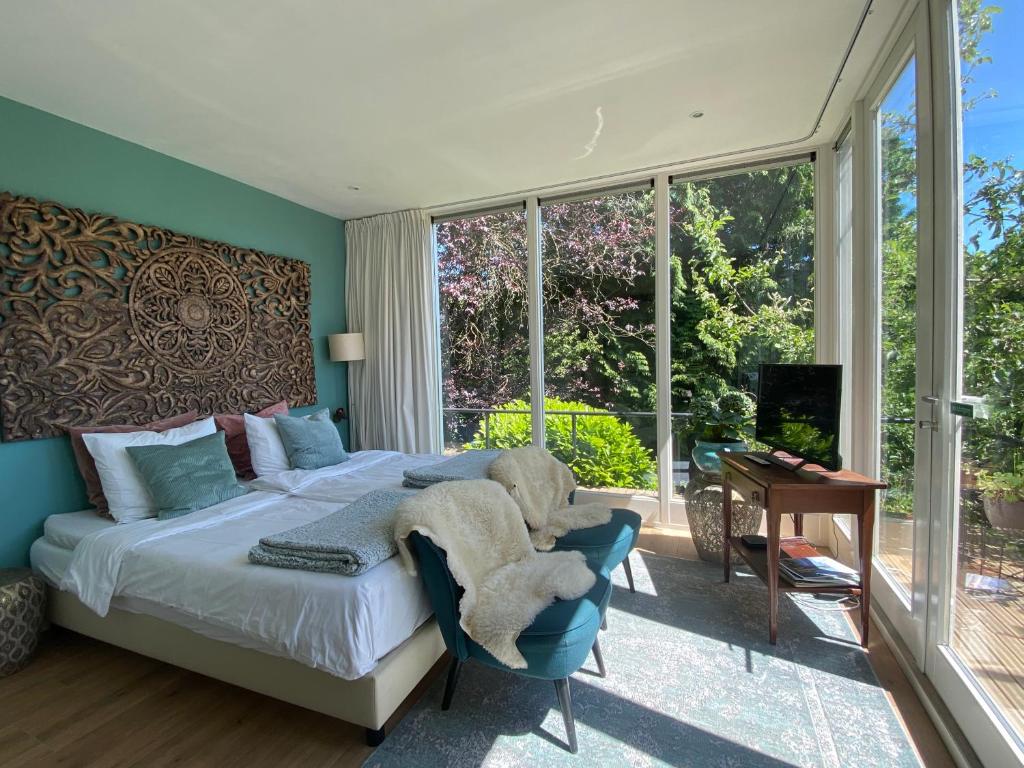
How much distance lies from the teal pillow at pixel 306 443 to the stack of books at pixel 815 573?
285 cm

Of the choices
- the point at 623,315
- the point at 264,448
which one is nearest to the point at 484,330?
the point at 623,315

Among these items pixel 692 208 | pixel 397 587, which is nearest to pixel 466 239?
pixel 692 208

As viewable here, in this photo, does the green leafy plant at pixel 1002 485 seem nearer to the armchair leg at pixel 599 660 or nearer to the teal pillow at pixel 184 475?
the armchair leg at pixel 599 660

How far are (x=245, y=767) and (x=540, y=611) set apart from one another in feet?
3.68

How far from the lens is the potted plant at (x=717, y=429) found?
3.07 meters

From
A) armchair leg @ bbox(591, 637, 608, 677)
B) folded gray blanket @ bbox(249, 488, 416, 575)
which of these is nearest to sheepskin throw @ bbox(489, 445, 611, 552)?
armchair leg @ bbox(591, 637, 608, 677)

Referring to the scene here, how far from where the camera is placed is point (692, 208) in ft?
11.5

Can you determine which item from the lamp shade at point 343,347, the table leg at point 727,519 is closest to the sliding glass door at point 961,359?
the table leg at point 727,519

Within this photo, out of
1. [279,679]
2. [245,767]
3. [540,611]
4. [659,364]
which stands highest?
[659,364]

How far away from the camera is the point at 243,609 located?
163cm

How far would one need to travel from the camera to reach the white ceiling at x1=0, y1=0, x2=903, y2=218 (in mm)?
1831

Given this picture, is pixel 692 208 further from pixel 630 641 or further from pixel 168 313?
pixel 168 313

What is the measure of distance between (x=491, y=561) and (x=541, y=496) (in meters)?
0.71

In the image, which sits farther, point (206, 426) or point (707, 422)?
point (707, 422)
